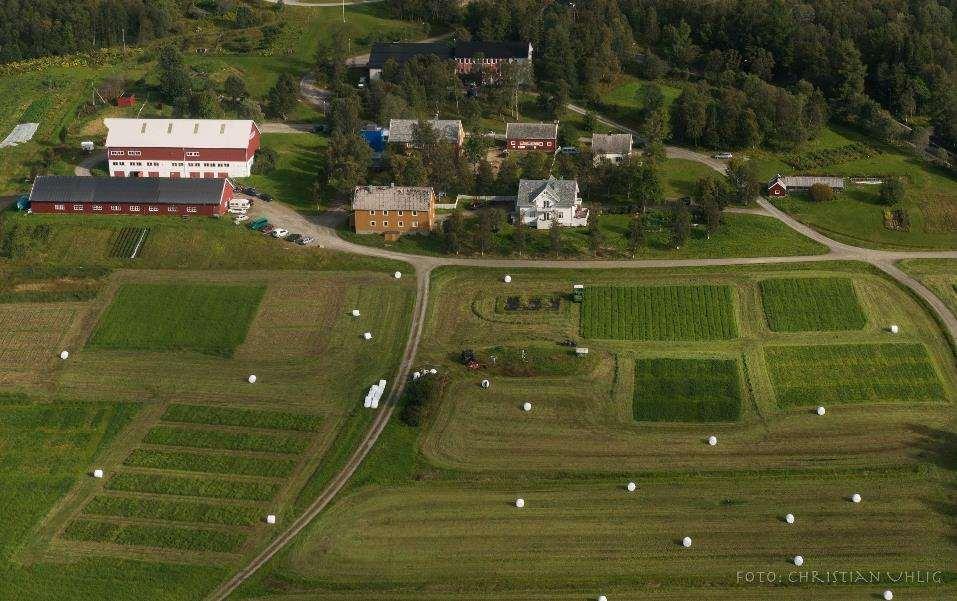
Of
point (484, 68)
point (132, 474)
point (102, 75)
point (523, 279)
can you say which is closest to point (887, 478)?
point (523, 279)

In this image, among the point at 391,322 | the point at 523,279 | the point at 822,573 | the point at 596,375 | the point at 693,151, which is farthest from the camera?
the point at 693,151

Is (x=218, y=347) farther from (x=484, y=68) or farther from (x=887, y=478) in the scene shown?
(x=484, y=68)

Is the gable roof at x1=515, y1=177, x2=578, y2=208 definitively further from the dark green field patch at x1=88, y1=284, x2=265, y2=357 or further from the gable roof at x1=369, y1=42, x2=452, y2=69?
the gable roof at x1=369, y1=42, x2=452, y2=69

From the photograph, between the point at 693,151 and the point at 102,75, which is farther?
the point at 102,75

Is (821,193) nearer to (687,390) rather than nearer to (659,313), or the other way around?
(659,313)

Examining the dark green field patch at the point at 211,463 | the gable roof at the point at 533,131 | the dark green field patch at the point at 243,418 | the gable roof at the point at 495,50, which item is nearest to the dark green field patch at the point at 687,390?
the dark green field patch at the point at 243,418

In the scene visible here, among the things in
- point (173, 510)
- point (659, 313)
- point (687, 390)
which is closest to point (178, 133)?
point (173, 510)
